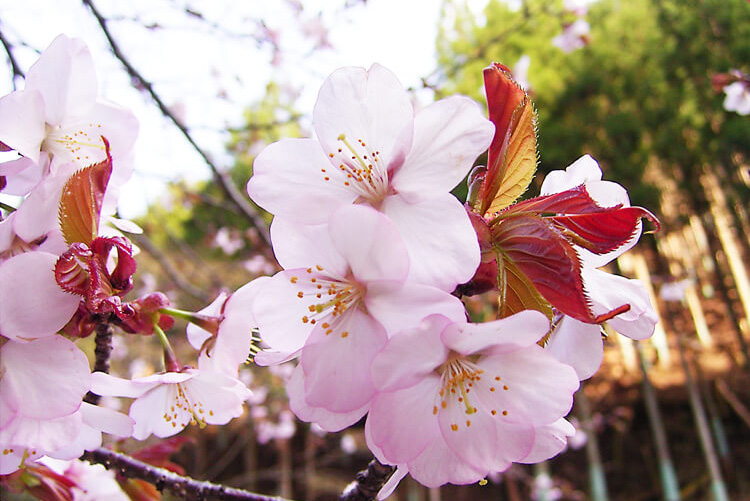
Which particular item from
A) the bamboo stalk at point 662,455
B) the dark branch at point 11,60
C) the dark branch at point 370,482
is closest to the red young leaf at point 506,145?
the dark branch at point 370,482

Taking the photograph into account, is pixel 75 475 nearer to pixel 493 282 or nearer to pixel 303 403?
pixel 303 403

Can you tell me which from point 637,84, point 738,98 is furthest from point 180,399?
point 637,84

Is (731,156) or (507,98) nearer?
(507,98)

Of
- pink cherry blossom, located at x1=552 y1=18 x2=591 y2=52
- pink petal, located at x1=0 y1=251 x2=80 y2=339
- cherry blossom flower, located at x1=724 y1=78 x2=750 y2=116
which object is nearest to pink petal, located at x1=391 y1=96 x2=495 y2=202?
pink petal, located at x1=0 y1=251 x2=80 y2=339

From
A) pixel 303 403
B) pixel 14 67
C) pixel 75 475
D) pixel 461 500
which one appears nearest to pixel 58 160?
pixel 303 403

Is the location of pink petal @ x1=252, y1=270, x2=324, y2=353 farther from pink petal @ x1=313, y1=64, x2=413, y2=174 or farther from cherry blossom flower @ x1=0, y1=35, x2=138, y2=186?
cherry blossom flower @ x1=0, y1=35, x2=138, y2=186

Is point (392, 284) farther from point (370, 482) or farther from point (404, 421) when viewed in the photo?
point (370, 482)

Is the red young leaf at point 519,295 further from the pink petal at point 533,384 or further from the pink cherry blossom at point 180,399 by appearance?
the pink cherry blossom at point 180,399
